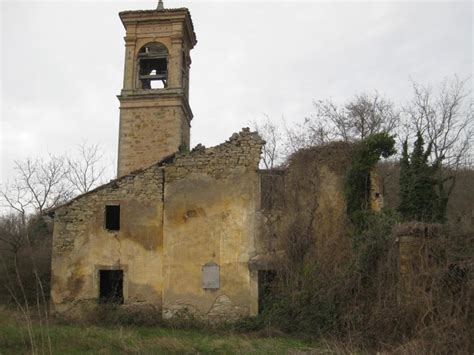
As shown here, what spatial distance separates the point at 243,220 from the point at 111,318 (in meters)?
4.63

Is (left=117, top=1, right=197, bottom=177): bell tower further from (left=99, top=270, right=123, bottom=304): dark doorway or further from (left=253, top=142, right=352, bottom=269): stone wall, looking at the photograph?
(left=253, top=142, right=352, bottom=269): stone wall

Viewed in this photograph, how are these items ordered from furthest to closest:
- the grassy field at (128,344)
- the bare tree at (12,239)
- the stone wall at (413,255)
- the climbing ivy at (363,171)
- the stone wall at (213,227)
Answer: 1. the bare tree at (12,239)
2. the stone wall at (213,227)
3. the climbing ivy at (363,171)
4. the stone wall at (413,255)
5. the grassy field at (128,344)

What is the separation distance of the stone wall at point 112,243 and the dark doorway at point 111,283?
590mm

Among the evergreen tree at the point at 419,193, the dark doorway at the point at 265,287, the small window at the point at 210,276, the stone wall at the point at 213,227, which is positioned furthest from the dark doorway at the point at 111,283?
the evergreen tree at the point at 419,193

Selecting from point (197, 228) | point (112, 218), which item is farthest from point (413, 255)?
point (112, 218)

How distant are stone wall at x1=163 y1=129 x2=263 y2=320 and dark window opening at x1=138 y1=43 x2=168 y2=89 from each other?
6.47 m

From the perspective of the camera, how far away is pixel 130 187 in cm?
1448

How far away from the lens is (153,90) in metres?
18.9

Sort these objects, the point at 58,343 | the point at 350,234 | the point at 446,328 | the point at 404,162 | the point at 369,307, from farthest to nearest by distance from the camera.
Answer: the point at 404,162 < the point at 350,234 < the point at 369,307 < the point at 58,343 < the point at 446,328

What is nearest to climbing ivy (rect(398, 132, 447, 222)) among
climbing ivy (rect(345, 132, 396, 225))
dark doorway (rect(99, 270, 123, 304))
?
climbing ivy (rect(345, 132, 396, 225))

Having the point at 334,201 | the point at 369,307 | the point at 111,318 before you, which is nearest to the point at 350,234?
the point at 334,201

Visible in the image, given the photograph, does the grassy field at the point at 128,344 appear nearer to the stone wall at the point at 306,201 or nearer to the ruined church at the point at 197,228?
the ruined church at the point at 197,228

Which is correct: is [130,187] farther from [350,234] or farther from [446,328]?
[446,328]

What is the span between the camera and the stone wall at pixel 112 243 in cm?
1395
